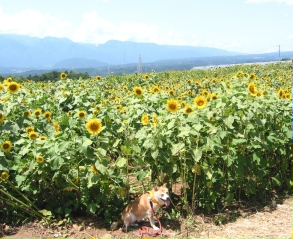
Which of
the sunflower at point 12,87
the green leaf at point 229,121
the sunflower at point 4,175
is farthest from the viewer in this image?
the sunflower at point 12,87

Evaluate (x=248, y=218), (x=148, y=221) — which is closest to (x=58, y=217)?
(x=148, y=221)

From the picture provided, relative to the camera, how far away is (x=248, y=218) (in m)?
3.19

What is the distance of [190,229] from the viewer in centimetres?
293

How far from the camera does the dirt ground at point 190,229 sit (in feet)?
9.29

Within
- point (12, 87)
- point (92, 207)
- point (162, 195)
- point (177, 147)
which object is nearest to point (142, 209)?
point (162, 195)

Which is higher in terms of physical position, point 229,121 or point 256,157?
point 229,121

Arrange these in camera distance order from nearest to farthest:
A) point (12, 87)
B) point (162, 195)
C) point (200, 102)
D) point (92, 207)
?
point (162, 195) → point (92, 207) → point (200, 102) → point (12, 87)

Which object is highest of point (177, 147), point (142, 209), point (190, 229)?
point (177, 147)

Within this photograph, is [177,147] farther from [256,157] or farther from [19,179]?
[19,179]

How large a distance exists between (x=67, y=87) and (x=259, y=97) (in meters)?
3.35

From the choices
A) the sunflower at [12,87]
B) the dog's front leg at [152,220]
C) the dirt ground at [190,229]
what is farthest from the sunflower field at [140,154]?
the dog's front leg at [152,220]

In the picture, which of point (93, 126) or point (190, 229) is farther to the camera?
point (190, 229)

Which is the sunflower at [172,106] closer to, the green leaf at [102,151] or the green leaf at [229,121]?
the green leaf at [229,121]

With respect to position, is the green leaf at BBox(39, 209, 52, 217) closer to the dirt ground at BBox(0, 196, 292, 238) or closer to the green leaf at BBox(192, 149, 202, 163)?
the dirt ground at BBox(0, 196, 292, 238)
